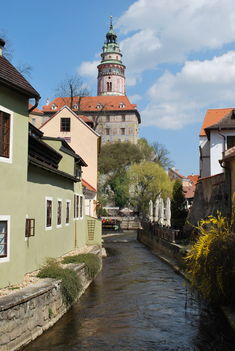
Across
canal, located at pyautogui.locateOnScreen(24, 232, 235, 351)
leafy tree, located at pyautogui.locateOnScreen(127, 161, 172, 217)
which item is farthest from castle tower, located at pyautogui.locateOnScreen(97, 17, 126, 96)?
canal, located at pyautogui.locateOnScreen(24, 232, 235, 351)

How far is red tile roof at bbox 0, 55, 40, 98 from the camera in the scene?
10250 millimetres

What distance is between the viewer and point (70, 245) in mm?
19797

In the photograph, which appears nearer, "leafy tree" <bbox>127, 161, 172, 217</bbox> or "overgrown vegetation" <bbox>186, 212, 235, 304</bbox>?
"overgrown vegetation" <bbox>186, 212, 235, 304</bbox>

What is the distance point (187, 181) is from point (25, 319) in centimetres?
11458

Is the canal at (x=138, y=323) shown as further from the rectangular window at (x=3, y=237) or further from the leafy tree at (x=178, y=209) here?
the leafy tree at (x=178, y=209)

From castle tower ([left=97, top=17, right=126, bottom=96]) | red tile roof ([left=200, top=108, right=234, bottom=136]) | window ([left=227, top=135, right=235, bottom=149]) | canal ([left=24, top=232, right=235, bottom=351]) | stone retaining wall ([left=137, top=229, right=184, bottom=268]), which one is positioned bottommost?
canal ([left=24, top=232, right=235, bottom=351])

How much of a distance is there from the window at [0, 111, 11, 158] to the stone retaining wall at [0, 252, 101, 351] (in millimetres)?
3343

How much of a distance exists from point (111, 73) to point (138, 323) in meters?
105

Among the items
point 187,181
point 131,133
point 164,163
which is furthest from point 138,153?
point 187,181

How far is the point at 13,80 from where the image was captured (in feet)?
34.8

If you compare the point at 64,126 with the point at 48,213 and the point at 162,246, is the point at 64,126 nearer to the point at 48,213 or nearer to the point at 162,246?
the point at 162,246

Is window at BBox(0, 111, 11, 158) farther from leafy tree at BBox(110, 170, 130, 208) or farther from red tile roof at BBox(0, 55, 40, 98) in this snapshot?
leafy tree at BBox(110, 170, 130, 208)

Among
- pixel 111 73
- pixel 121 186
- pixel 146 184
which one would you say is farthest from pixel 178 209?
pixel 111 73

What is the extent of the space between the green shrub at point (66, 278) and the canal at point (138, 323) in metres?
0.44
